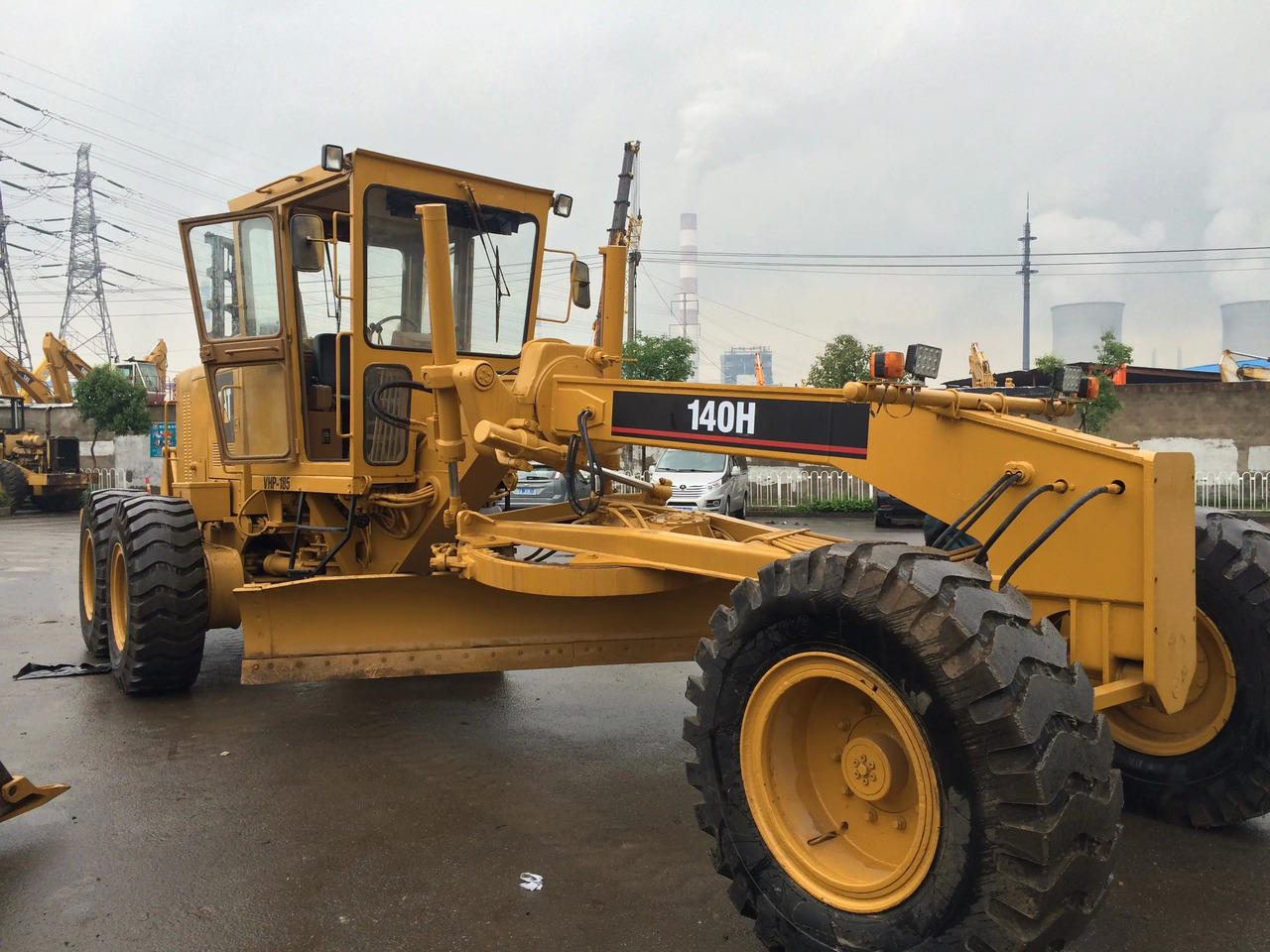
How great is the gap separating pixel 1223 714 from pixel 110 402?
28.4 metres

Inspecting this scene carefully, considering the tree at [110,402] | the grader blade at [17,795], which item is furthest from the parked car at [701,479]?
the tree at [110,402]

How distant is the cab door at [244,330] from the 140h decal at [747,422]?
105 inches

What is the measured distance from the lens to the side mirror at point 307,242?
17.7ft

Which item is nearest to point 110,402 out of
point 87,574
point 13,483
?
point 13,483

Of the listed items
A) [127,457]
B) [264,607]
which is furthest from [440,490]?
[127,457]

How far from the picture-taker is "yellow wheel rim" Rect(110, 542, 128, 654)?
668 cm

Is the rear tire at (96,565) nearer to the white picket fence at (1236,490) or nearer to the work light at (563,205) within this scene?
the work light at (563,205)

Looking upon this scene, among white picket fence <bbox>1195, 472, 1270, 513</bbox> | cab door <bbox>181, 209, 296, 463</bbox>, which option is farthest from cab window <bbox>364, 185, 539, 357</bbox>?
white picket fence <bbox>1195, 472, 1270, 513</bbox>

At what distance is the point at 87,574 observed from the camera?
764 centimetres

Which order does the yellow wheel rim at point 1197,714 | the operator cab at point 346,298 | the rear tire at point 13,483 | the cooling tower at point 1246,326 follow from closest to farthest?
1. the yellow wheel rim at point 1197,714
2. the operator cab at point 346,298
3. the rear tire at point 13,483
4. the cooling tower at point 1246,326

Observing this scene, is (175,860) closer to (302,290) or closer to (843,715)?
(843,715)

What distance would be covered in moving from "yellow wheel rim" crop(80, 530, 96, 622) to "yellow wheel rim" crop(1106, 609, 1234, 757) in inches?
270

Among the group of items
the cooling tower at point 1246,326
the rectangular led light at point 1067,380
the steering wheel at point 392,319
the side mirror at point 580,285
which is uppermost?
the cooling tower at point 1246,326

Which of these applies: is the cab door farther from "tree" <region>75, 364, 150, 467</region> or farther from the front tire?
"tree" <region>75, 364, 150, 467</region>
